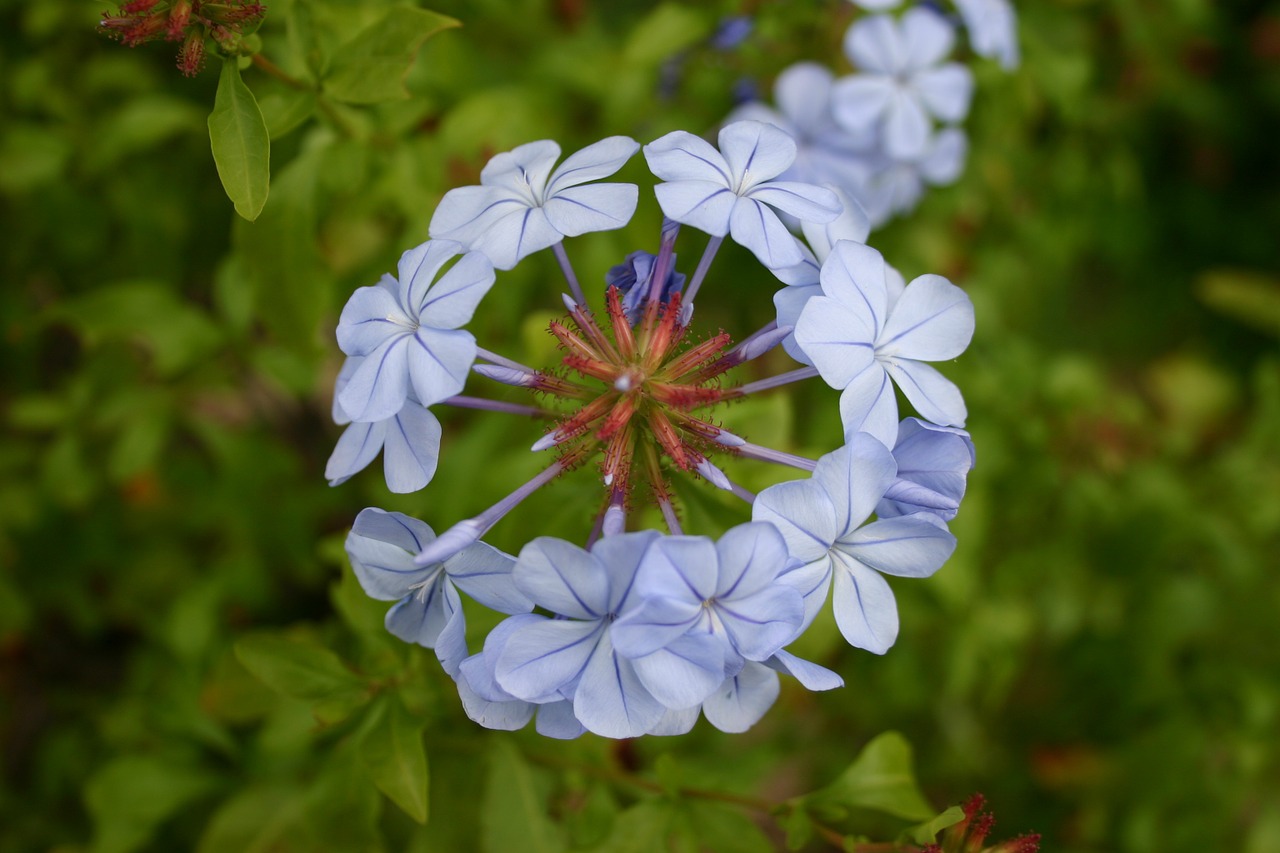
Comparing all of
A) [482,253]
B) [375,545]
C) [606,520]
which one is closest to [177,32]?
[482,253]

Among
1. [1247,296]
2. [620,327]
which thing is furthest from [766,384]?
[1247,296]

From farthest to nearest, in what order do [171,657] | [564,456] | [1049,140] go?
1. [1049,140]
2. [171,657]
3. [564,456]

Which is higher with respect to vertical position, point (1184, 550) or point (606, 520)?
point (606, 520)

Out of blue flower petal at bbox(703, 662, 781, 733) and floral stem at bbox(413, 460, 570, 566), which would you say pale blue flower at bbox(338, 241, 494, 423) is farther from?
blue flower petal at bbox(703, 662, 781, 733)

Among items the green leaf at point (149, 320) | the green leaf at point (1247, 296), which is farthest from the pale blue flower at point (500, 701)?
the green leaf at point (1247, 296)

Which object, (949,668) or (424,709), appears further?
(949,668)

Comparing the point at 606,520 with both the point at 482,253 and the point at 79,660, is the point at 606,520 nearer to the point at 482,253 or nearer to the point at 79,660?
the point at 482,253

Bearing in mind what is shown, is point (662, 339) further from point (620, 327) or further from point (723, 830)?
point (723, 830)
